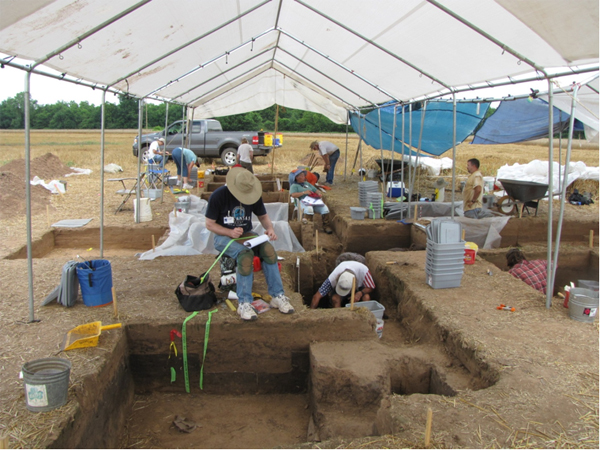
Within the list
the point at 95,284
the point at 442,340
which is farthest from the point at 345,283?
the point at 95,284

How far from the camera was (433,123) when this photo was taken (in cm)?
1198

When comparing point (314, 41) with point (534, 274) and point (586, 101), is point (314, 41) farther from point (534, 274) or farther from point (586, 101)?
point (534, 274)

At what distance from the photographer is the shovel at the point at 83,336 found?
385cm

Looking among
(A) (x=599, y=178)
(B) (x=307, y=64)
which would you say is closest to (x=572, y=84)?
(B) (x=307, y=64)

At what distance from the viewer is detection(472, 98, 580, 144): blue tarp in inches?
384

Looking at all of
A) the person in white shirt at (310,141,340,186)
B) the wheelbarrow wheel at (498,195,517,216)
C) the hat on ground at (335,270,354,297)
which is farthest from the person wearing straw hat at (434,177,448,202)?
the hat on ground at (335,270,354,297)

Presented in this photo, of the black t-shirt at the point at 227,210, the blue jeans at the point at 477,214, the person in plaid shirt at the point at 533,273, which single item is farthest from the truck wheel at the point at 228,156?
the black t-shirt at the point at 227,210

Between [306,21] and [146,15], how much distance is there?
131 inches

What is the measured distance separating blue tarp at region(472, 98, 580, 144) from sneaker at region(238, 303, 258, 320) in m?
7.84

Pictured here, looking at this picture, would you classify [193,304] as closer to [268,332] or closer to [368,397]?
[268,332]

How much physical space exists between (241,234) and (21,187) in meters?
10.2

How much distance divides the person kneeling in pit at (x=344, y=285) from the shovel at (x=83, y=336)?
2616 millimetres

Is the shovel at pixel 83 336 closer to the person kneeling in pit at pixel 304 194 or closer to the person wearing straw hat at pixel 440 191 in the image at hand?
the person kneeling in pit at pixel 304 194

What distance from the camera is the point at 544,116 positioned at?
9867 mm
